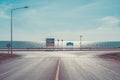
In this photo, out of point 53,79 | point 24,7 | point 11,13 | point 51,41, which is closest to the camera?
point 53,79

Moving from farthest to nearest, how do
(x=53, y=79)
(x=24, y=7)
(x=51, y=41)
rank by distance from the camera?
(x=51, y=41) < (x=24, y=7) < (x=53, y=79)

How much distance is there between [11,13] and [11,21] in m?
1.63

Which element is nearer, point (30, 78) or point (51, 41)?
point (30, 78)

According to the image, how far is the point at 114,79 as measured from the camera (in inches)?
639

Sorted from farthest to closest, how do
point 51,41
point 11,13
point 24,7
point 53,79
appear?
point 51,41
point 11,13
point 24,7
point 53,79

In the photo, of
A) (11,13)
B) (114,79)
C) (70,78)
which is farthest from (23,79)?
(11,13)

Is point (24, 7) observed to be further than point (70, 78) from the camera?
Yes

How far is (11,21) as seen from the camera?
50.3 m

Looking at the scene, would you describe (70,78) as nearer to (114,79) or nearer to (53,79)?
(53,79)

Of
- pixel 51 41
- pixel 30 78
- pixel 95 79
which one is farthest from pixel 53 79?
pixel 51 41

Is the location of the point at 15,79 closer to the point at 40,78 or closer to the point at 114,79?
the point at 40,78

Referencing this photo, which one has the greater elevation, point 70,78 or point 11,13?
point 11,13

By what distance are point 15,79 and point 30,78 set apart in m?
0.96

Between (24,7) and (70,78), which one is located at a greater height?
(24,7)
